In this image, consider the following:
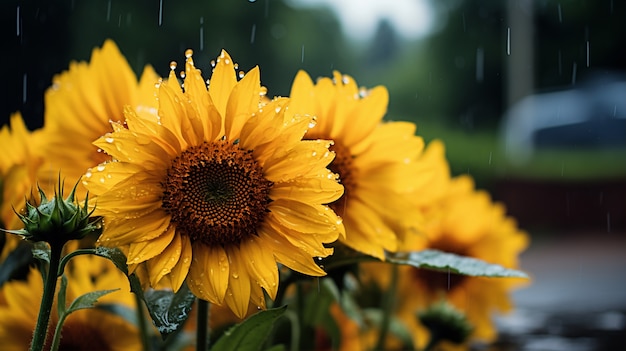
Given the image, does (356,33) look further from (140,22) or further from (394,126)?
(394,126)

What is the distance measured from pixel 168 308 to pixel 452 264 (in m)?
0.24

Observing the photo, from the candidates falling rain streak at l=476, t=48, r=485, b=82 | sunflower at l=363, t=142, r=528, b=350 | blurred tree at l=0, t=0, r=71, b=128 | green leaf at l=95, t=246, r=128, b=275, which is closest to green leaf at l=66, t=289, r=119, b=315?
green leaf at l=95, t=246, r=128, b=275

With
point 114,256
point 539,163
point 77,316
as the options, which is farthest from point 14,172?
point 539,163

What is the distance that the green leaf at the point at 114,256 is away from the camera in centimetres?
58

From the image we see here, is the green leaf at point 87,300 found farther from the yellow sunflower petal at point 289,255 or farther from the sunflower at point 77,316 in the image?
the sunflower at point 77,316

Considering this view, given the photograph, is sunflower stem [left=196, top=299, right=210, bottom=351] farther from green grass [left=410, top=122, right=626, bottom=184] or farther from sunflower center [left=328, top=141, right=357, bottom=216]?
green grass [left=410, top=122, right=626, bottom=184]

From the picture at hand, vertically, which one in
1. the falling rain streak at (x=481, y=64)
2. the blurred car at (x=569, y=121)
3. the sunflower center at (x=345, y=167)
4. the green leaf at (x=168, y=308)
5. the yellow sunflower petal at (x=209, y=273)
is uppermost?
the falling rain streak at (x=481, y=64)

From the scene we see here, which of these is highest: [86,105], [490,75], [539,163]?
[490,75]

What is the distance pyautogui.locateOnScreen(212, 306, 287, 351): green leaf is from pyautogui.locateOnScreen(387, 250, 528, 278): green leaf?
145 millimetres

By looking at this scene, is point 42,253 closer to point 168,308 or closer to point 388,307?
point 168,308

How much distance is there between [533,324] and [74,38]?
36.5ft

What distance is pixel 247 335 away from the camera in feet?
2.15

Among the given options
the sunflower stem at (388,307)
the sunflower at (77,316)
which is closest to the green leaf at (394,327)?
the sunflower stem at (388,307)

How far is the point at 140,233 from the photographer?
0.61 meters
